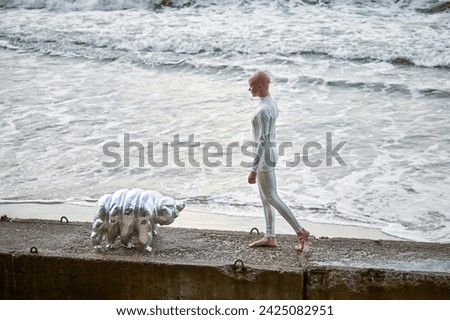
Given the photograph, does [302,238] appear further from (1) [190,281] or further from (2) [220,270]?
(1) [190,281]

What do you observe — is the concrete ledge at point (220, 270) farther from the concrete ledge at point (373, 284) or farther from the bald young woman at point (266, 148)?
the bald young woman at point (266, 148)

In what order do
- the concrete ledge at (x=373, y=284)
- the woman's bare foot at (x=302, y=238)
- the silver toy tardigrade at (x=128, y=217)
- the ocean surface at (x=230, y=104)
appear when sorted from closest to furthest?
the concrete ledge at (x=373, y=284) → the silver toy tardigrade at (x=128, y=217) → the woman's bare foot at (x=302, y=238) → the ocean surface at (x=230, y=104)

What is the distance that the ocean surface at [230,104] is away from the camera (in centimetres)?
713

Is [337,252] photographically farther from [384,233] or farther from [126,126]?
[126,126]

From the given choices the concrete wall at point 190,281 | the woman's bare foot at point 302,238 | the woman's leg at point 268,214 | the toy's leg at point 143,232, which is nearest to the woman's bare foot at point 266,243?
the woman's leg at point 268,214

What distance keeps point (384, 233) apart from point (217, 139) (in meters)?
3.48

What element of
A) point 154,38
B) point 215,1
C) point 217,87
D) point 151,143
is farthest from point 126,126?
point 215,1

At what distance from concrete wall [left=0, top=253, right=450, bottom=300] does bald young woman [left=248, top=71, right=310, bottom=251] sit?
0.49m

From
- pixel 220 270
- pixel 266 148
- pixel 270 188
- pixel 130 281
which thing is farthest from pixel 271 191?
pixel 130 281

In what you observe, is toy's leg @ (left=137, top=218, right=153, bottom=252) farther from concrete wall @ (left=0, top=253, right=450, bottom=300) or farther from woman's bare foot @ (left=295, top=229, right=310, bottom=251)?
woman's bare foot @ (left=295, top=229, right=310, bottom=251)

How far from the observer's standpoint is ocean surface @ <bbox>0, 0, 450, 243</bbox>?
713 centimetres

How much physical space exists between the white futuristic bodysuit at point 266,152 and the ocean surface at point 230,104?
1.91 m

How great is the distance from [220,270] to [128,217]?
0.69m

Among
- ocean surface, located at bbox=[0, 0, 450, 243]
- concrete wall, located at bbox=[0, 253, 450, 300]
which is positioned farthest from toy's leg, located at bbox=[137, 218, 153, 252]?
ocean surface, located at bbox=[0, 0, 450, 243]
